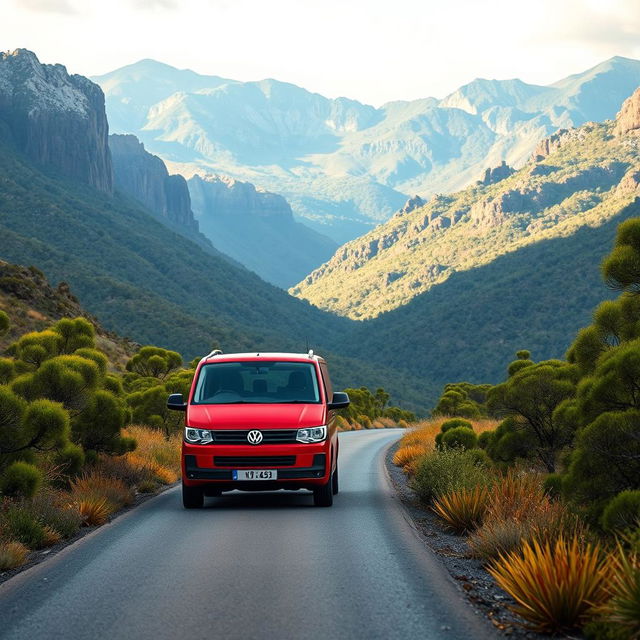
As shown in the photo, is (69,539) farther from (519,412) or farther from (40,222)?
(40,222)

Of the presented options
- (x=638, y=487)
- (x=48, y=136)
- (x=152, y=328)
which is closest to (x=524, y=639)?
(x=638, y=487)

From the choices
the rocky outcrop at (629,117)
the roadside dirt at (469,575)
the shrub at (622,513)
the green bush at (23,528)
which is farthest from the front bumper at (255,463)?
→ the rocky outcrop at (629,117)

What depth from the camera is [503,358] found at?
4375 inches

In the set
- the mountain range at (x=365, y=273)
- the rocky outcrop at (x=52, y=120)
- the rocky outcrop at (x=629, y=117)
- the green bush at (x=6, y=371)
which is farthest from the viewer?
the rocky outcrop at (x=629, y=117)

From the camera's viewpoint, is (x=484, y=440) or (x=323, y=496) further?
(x=484, y=440)

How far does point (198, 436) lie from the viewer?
1286 centimetres

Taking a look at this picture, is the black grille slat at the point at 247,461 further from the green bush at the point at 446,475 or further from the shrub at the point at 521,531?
the shrub at the point at 521,531

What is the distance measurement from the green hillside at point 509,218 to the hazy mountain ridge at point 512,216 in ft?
0.57

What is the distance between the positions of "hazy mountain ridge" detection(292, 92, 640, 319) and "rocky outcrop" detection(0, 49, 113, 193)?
181ft

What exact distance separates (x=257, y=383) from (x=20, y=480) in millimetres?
3982

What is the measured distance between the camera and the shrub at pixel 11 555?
29.5 feet

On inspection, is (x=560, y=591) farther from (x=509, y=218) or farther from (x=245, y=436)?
(x=509, y=218)

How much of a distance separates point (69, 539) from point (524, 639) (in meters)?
6.67

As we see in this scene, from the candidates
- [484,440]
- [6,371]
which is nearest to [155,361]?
[484,440]
